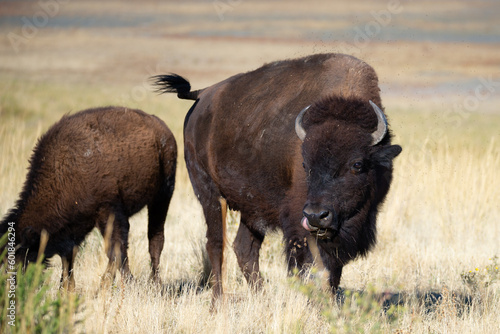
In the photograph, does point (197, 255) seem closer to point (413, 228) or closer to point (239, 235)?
point (239, 235)

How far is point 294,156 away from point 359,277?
7.75 ft

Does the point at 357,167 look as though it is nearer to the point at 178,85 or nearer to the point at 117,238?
the point at 117,238

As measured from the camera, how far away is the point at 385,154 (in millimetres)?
5410

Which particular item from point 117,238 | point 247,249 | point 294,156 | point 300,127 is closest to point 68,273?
point 117,238

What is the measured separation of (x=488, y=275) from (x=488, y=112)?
33.4 meters

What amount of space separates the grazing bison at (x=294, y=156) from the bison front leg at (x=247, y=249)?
1 centimetres

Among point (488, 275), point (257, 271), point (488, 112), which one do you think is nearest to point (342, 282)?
point (257, 271)

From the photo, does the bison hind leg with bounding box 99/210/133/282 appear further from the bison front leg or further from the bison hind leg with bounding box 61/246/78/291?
the bison front leg

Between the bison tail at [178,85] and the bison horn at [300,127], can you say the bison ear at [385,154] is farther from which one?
the bison tail at [178,85]

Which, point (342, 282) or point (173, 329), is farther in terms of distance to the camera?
point (342, 282)

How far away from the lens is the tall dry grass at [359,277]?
16.8 feet

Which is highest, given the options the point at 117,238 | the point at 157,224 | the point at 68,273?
the point at 157,224

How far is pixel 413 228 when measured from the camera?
967 cm

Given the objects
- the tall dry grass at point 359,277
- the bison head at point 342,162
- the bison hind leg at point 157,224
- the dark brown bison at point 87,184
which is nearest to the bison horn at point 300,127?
the bison head at point 342,162
